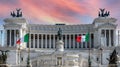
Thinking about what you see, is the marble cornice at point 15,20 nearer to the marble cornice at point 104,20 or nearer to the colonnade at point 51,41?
the colonnade at point 51,41

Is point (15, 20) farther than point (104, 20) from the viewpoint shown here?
Yes

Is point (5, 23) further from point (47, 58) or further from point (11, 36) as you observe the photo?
point (47, 58)

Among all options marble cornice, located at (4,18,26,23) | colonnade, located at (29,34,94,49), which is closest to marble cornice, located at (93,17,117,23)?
colonnade, located at (29,34,94,49)

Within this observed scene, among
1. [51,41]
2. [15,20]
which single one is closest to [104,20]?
[51,41]

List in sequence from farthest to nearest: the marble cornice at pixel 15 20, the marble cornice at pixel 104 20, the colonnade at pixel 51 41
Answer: the colonnade at pixel 51 41
the marble cornice at pixel 15 20
the marble cornice at pixel 104 20

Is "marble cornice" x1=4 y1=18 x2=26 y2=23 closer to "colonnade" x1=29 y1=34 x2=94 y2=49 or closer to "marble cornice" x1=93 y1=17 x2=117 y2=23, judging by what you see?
"colonnade" x1=29 y1=34 x2=94 y2=49

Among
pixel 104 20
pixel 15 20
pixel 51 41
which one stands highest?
pixel 15 20

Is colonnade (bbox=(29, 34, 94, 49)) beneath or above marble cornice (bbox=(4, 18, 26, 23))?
beneath

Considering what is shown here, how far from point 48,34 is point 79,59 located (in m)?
30.5

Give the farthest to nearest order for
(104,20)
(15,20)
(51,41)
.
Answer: (51,41)
(15,20)
(104,20)

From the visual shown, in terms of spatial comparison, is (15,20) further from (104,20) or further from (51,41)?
(104,20)

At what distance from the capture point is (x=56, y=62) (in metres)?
117

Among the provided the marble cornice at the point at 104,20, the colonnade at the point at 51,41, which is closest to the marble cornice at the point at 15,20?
the colonnade at the point at 51,41

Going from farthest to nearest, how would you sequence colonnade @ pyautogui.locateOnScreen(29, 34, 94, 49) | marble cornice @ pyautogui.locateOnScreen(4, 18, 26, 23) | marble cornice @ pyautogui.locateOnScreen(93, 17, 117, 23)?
colonnade @ pyautogui.locateOnScreen(29, 34, 94, 49), marble cornice @ pyautogui.locateOnScreen(4, 18, 26, 23), marble cornice @ pyautogui.locateOnScreen(93, 17, 117, 23)
